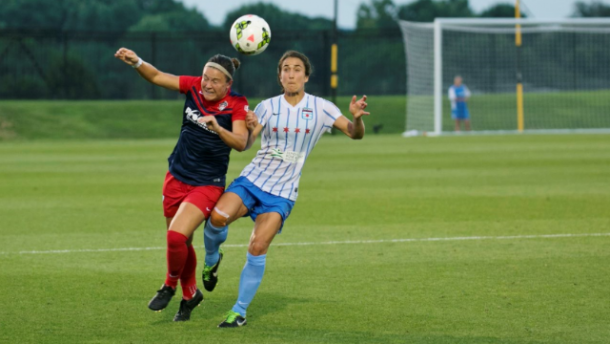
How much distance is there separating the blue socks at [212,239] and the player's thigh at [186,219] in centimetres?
25

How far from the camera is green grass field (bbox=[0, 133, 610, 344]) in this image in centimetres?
685

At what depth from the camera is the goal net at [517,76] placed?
34.9m

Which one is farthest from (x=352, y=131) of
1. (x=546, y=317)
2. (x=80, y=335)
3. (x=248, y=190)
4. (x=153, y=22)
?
(x=153, y=22)

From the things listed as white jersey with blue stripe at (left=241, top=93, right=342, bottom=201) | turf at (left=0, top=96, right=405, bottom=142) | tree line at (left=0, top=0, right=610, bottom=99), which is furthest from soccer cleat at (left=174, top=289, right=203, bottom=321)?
tree line at (left=0, top=0, right=610, bottom=99)

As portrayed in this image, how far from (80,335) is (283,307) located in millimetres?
1691

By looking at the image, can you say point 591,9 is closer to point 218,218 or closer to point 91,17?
point 91,17

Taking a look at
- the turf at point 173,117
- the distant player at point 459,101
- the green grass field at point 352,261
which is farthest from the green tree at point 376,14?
the green grass field at point 352,261

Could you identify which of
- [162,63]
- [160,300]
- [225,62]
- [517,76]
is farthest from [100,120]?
[160,300]

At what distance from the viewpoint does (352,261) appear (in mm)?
9578

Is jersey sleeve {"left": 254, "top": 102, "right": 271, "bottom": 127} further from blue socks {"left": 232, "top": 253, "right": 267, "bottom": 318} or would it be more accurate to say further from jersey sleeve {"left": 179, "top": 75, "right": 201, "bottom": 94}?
blue socks {"left": 232, "top": 253, "right": 267, "bottom": 318}

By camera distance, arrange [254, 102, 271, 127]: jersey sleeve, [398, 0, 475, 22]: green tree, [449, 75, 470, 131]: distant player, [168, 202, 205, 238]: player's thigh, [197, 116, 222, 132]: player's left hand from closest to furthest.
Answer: [197, 116, 222, 132]: player's left hand
[168, 202, 205, 238]: player's thigh
[254, 102, 271, 127]: jersey sleeve
[449, 75, 470, 131]: distant player
[398, 0, 475, 22]: green tree

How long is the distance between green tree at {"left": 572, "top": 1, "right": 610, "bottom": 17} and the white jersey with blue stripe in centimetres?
8021

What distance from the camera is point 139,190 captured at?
53.3 feet

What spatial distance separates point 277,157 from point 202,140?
0.60 m
